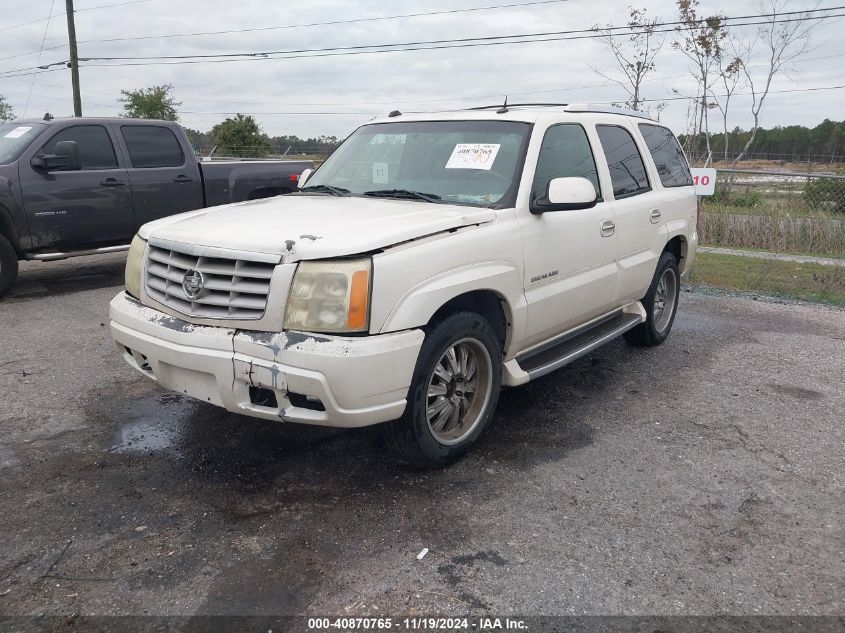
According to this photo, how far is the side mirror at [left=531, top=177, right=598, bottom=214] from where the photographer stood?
399 cm

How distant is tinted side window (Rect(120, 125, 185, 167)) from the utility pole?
2055cm

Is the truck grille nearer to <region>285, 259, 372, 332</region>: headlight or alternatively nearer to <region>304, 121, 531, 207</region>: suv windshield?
<region>285, 259, 372, 332</region>: headlight

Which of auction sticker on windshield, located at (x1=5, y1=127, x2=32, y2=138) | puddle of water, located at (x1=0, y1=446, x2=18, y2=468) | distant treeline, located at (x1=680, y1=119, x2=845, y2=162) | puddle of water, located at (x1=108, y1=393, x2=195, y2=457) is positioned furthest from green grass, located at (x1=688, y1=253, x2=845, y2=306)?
distant treeline, located at (x1=680, y1=119, x2=845, y2=162)

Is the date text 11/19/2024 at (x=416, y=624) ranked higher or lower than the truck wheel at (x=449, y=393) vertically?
lower

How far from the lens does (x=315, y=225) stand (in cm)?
356

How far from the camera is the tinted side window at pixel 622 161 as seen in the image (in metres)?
5.14

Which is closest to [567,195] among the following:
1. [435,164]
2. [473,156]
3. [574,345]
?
[473,156]

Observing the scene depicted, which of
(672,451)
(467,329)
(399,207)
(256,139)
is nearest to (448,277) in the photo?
(467,329)

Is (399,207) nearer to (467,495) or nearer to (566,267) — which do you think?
(566,267)

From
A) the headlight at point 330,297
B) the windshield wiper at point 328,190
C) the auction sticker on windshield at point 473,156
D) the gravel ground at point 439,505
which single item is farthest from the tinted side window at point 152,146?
the headlight at point 330,297

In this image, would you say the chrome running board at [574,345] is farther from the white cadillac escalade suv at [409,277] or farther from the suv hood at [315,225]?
the suv hood at [315,225]

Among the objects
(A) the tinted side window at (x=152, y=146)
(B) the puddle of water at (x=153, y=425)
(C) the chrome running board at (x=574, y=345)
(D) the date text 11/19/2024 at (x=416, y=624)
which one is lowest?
(D) the date text 11/19/2024 at (x=416, y=624)

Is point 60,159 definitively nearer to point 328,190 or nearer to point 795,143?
point 328,190

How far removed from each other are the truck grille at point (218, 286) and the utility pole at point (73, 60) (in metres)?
26.8
